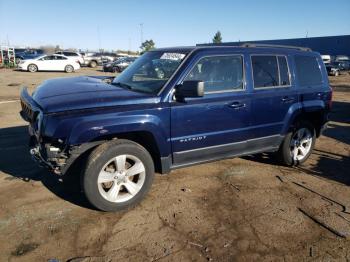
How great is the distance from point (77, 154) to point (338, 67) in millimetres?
35488

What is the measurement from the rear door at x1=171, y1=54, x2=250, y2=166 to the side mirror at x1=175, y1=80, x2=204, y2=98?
0.64ft

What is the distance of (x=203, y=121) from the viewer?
4316mm

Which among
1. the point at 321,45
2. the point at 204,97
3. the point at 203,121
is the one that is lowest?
the point at 203,121

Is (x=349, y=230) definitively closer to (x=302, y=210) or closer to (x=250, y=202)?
(x=302, y=210)

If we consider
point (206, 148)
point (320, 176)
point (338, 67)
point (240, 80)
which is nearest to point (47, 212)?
point (206, 148)

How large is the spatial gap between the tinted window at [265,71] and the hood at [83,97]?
5.56 ft

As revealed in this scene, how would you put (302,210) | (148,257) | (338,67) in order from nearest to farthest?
(148,257) < (302,210) < (338,67)

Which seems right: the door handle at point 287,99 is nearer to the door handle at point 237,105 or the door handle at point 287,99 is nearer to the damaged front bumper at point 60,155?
the door handle at point 237,105

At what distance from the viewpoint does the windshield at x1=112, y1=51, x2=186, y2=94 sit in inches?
167

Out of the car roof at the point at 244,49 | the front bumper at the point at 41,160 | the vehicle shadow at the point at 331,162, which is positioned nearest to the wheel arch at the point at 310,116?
the vehicle shadow at the point at 331,162

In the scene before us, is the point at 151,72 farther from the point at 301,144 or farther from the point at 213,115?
the point at 301,144

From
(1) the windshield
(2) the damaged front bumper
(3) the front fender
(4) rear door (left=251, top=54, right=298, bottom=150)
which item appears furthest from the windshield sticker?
(2) the damaged front bumper

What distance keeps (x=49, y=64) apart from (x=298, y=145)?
25609mm

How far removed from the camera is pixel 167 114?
13.2 ft
